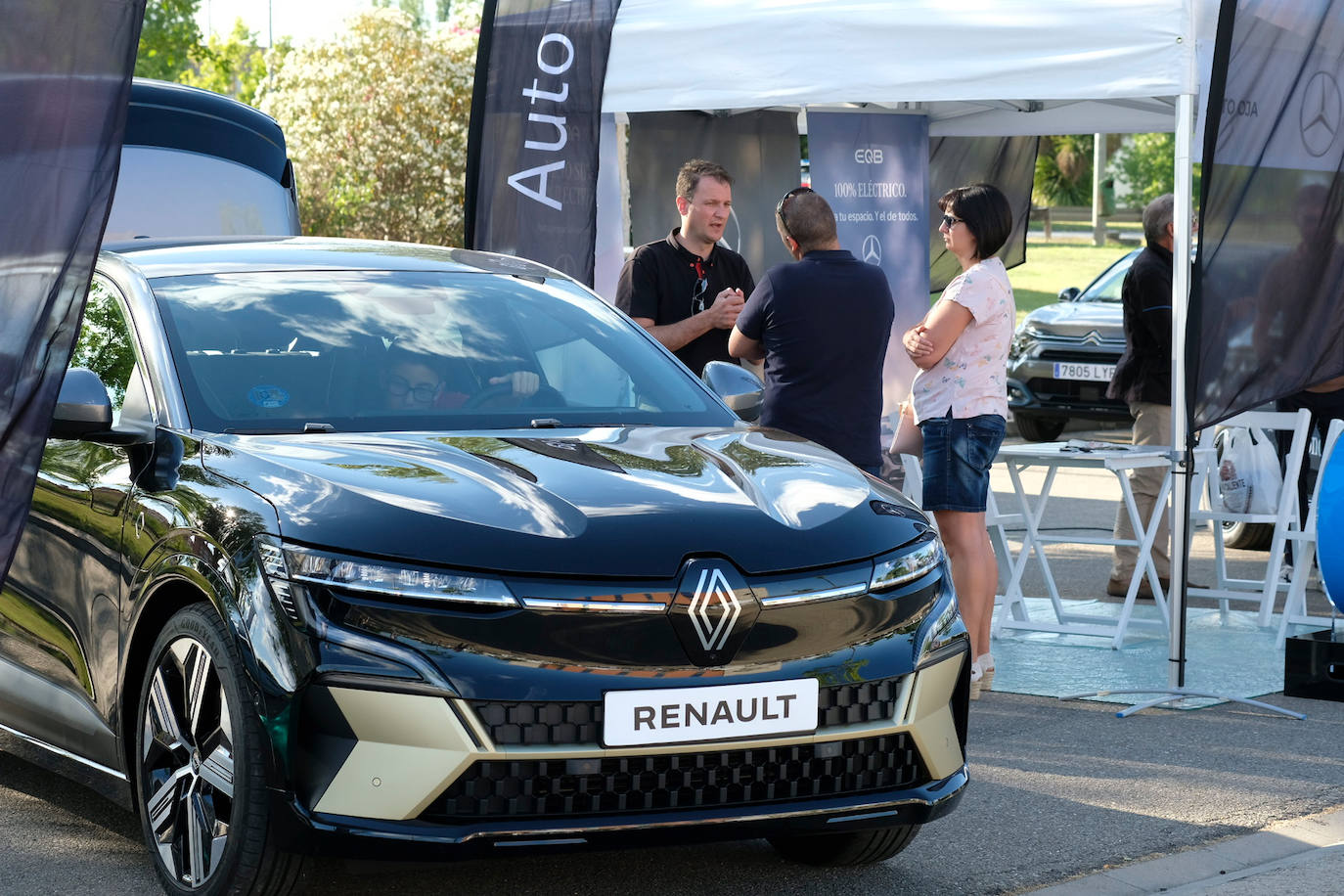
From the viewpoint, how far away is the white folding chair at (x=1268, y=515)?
27.2 feet

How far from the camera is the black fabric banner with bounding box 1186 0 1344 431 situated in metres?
6.45

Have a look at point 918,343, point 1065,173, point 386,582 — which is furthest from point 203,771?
point 1065,173

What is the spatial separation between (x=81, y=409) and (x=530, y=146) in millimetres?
4874

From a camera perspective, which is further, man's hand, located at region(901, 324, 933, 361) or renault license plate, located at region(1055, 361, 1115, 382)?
renault license plate, located at region(1055, 361, 1115, 382)

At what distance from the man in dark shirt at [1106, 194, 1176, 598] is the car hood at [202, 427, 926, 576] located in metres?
4.71

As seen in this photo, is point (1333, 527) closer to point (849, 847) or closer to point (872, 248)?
point (849, 847)

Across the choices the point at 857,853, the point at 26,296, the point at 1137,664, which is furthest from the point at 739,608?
the point at 1137,664

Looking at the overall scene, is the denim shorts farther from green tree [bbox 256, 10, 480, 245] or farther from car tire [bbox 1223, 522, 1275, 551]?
green tree [bbox 256, 10, 480, 245]

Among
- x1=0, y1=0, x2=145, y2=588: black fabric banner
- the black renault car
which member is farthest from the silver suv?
x1=0, y1=0, x2=145, y2=588: black fabric banner

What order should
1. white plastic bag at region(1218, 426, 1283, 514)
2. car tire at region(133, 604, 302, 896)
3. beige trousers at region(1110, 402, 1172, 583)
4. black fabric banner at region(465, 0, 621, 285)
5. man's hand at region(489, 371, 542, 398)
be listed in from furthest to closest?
1. beige trousers at region(1110, 402, 1172, 583)
2. black fabric banner at region(465, 0, 621, 285)
3. white plastic bag at region(1218, 426, 1283, 514)
4. man's hand at region(489, 371, 542, 398)
5. car tire at region(133, 604, 302, 896)

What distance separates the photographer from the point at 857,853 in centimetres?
460

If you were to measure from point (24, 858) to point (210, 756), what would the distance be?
1063 mm

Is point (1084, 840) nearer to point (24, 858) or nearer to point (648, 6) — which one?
point (24, 858)

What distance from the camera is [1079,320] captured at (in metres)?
15.4
